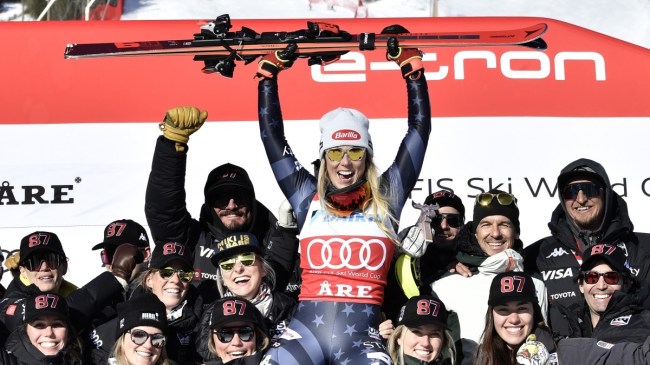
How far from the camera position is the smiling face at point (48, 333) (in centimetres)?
598

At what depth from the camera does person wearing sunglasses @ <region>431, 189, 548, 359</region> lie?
20.2 ft

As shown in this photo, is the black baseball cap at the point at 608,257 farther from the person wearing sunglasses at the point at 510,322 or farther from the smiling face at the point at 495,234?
the smiling face at the point at 495,234

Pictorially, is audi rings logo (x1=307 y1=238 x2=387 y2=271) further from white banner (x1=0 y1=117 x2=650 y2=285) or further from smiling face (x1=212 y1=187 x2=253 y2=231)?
white banner (x1=0 y1=117 x2=650 y2=285)

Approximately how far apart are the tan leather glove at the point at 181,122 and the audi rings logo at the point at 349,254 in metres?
1.03

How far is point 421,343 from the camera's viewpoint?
585cm

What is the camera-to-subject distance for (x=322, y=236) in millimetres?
5781

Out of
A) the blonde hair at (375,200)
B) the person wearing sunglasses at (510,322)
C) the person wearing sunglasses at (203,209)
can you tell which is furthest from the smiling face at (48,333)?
the person wearing sunglasses at (510,322)

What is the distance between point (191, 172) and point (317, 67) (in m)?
1.17

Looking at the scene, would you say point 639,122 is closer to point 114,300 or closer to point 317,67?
point 317,67

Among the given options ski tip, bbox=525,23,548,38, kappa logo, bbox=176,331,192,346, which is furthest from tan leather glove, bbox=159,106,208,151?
ski tip, bbox=525,23,548,38

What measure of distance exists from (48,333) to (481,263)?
7.18 feet

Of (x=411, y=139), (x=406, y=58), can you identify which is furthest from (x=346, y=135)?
(x=406, y=58)

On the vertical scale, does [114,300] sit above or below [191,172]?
below

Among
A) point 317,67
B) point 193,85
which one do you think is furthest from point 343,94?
point 193,85
